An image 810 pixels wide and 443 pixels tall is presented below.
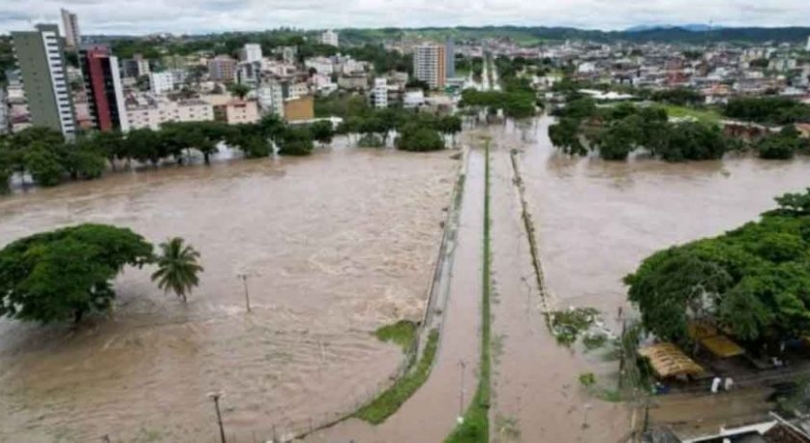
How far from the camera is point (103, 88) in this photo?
5397 centimetres

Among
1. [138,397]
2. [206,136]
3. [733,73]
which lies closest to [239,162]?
[206,136]

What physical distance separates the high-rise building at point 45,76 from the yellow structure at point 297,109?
22.0m

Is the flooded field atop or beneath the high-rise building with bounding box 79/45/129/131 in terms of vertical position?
beneath

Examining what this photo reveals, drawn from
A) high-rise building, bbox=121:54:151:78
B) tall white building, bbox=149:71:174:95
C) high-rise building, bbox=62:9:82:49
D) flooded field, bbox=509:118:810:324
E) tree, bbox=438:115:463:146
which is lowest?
flooded field, bbox=509:118:810:324

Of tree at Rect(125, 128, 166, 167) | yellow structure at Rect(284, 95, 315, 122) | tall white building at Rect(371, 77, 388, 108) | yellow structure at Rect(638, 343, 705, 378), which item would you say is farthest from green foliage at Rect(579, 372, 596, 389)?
tall white building at Rect(371, 77, 388, 108)

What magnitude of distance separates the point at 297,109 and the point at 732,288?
5763 cm

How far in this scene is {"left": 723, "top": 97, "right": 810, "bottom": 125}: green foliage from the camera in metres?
56.6

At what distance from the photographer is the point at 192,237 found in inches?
1142

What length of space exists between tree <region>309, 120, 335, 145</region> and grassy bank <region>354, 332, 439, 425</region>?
36686 mm

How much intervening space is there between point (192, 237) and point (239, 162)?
19728 millimetres

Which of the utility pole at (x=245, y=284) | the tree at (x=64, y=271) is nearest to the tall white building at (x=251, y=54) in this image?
the utility pole at (x=245, y=284)

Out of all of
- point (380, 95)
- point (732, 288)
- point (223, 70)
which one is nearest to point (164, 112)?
point (380, 95)

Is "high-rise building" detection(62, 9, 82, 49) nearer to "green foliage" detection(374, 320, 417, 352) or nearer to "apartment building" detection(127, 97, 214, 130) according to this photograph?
"apartment building" detection(127, 97, 214, 130)

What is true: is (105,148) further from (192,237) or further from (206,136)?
(192,237)
